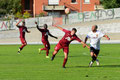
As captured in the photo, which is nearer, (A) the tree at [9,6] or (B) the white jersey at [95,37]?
(B) the white jersey at [95,37]

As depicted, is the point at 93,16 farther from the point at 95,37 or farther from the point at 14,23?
the point at 95,37

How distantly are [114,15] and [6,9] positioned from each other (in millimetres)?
20424

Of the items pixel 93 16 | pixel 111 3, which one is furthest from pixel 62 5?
pixel 93 16

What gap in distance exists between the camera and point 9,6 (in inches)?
2514

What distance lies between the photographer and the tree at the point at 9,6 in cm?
6276

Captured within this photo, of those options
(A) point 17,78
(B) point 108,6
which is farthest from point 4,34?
(A) point 17,78

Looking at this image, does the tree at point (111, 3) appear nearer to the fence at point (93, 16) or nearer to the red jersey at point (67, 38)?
the fence at point (93, 16)

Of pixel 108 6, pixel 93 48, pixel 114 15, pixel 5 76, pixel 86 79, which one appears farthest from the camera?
pixel 108 6

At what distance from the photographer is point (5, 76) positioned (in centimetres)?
1341

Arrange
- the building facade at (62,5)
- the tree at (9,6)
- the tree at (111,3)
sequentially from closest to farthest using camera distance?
the tree at (111,3), the tree at (9,6), the building facade at (62,5)

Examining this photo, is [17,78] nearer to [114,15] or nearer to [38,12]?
[114,15]

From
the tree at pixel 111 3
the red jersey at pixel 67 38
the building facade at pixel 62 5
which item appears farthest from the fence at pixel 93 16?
the red jersey at pixel 67 38

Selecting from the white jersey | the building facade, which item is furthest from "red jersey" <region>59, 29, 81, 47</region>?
the building facade

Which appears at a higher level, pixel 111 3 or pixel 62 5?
pixel 111 3
